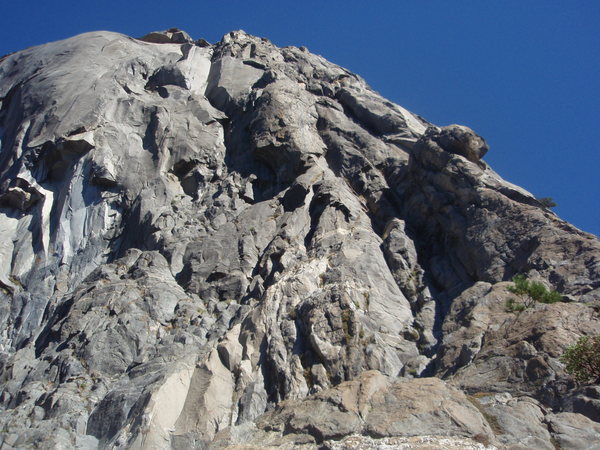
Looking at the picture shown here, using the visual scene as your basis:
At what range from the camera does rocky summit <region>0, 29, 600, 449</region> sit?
24.2 meters

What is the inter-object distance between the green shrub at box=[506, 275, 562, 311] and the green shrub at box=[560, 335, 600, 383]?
5.88 metres

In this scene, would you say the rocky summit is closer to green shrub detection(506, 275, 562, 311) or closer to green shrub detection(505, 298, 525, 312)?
green shrub detection(505, 298, 525, 312)

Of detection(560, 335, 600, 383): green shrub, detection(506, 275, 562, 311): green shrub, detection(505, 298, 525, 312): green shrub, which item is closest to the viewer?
detection(560, 335, 600, 383): green shrub

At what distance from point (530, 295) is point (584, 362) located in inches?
303

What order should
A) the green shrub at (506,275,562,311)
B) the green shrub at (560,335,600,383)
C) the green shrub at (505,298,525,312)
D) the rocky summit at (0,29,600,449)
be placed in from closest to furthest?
the green shrub at (560,335,600,383) → the rocky summit at (0,29,600,449) → the green shrub at (505,298,525,312) → the green shrub at (506,275,562,311)

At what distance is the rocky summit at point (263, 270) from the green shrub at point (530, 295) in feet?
1.90

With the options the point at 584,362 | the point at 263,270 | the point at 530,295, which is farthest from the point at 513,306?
the point at 263,270

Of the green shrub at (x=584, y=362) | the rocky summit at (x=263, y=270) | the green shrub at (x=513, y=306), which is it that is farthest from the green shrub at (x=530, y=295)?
the green shrub at (x=584, y=362)

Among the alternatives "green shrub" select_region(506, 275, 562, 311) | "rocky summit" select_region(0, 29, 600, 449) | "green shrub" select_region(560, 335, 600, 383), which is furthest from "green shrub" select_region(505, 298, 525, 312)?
"green shrub" select_region(560, 335, 600, 383)

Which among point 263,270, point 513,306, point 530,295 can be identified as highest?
point 263,270

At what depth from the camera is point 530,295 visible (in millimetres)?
30328

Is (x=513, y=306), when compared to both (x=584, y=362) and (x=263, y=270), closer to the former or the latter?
(x=584, y=362)

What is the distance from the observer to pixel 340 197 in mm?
43156

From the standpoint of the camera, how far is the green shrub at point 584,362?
2270 cm
